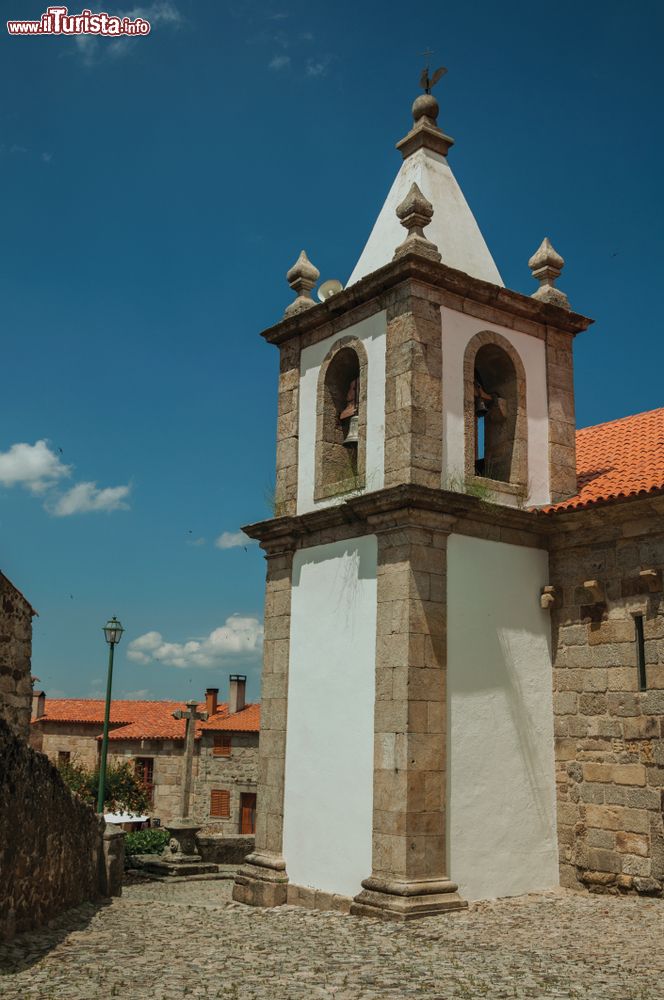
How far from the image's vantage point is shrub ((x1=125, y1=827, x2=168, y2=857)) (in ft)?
69.8

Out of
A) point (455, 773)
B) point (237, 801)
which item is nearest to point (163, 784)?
point (237, 801)

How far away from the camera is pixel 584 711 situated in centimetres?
1021

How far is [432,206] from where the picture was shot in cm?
1122

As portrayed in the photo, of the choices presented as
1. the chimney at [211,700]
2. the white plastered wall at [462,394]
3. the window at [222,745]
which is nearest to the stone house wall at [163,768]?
the window at [222,745]

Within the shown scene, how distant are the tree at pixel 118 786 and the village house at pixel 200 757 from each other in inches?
22.9

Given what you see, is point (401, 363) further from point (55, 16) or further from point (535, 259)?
point (55, 16)

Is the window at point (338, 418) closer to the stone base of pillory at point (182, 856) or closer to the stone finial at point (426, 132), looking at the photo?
the stone finial at point (426, 132)

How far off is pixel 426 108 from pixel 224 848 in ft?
49.6

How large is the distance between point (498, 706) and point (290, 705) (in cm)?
245

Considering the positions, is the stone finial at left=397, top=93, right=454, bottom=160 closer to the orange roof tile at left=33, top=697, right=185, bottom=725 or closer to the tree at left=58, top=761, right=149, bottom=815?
the tree at left=58, top=761, right=149, bottom=815

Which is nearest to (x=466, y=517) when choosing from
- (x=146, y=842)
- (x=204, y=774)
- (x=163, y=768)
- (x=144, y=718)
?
(x=146, y=842)

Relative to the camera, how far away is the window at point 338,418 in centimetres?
1119

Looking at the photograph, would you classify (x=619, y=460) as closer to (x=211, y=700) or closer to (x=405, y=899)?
(x=405, y=899)

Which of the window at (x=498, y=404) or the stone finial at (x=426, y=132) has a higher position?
the stone finial at (x=426, y=132)
